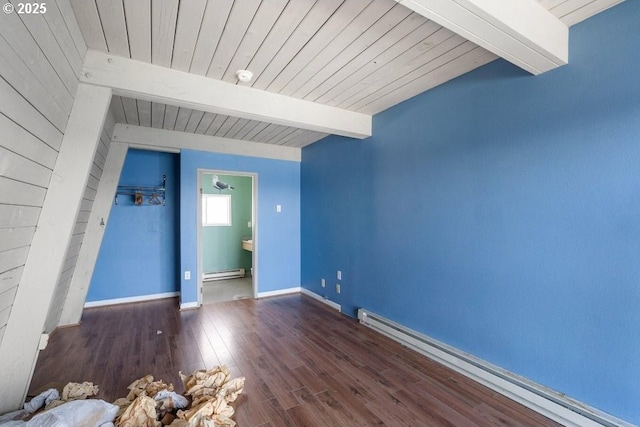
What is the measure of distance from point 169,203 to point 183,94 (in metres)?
2.54

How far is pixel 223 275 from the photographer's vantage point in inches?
224

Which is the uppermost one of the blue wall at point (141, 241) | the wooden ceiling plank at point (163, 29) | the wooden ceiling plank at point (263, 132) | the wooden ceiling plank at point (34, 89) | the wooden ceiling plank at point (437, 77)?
the wooden ceiling plank at point (263, 132)

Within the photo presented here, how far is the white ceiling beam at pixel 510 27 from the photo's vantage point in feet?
4.09

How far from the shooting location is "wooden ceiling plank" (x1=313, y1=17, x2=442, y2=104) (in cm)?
167

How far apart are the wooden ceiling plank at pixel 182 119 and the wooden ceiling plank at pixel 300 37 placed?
1.08 meters

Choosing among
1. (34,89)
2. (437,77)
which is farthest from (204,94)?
(437,77)

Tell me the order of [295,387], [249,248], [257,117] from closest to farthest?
[295,387]
[257,117]
[249,248]

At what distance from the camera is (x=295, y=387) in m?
2.08

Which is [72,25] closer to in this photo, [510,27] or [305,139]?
[510,27]

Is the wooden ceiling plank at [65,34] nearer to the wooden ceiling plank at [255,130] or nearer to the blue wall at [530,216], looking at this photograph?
the wooden ceiling plank at [255,130]

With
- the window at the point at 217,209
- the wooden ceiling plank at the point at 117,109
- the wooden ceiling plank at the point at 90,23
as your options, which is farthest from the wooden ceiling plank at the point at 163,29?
the window at the point at 217,209

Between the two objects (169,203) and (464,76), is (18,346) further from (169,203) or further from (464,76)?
(464,76)

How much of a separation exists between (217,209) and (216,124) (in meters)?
2.74

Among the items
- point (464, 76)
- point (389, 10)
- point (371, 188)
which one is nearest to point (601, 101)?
point (464, 76)
